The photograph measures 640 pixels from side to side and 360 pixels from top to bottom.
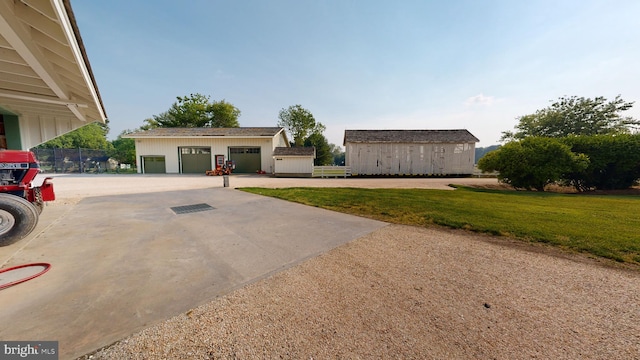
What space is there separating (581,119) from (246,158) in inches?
1452

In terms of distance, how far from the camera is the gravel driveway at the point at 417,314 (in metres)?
1.62

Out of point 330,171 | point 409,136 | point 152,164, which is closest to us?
point 330,171

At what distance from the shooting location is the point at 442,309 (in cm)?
213

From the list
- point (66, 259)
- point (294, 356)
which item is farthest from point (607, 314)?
point (66, 259)

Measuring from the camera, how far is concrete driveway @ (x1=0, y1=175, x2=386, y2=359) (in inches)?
74.3

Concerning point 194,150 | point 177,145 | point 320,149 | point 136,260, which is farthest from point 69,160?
point 136,260

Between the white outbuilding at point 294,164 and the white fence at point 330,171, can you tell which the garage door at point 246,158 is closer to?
the white outbuilding at point 294,164

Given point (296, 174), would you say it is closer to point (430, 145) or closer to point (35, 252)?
point (430, 145)

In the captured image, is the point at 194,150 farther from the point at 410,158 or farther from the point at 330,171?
the point at 410,158

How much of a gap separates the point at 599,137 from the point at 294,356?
19.4 metres

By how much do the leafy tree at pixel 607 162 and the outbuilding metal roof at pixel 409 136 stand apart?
9090 mm

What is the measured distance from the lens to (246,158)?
2269cm

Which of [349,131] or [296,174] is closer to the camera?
[296,174]

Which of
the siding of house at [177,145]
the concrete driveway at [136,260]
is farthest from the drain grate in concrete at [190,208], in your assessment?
the siding of house at [177,145]
